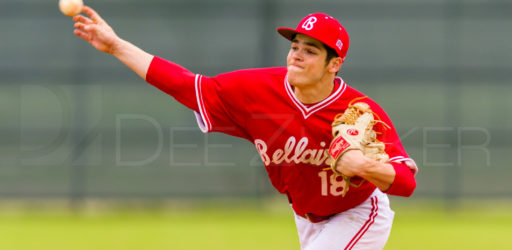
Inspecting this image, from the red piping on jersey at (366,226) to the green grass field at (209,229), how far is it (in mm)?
2495

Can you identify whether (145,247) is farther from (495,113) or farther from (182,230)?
(495,113)

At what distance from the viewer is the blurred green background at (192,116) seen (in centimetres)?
909

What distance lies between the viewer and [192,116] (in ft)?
30.4

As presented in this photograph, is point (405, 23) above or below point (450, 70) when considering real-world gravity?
above

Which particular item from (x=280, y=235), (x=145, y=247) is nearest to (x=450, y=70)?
(x=280, y=235)

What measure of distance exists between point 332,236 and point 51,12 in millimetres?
6141

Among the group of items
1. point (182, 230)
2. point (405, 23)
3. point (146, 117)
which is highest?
point (405, 23)

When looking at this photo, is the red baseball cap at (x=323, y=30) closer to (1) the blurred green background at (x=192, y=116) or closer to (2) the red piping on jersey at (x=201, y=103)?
(2) the red piping on jersey at (x=201, y=103)

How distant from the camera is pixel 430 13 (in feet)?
30.8

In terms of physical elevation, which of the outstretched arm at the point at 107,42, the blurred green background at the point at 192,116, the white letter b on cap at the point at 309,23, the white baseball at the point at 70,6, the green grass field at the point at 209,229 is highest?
the white baseball at the point at 70,6

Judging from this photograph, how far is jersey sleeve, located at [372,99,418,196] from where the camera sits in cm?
398

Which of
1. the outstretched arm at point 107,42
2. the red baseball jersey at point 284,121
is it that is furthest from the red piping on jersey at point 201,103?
the outstretched arm at point 107,42

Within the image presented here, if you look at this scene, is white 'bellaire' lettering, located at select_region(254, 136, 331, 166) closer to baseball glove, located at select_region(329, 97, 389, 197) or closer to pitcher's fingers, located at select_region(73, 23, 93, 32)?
baseball glove, located at select_region(329, 97, 389, 197)

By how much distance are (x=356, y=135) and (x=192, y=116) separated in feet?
18.1
